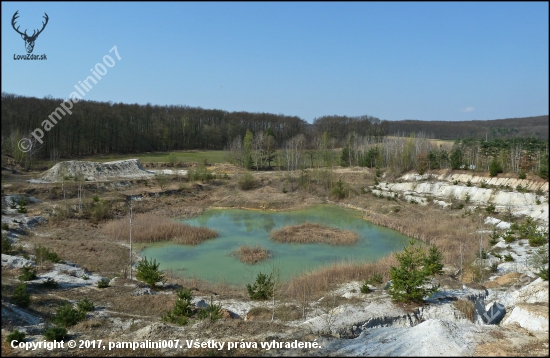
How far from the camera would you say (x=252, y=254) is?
1862 cm

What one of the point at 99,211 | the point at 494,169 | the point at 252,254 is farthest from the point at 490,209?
the point at 99,211

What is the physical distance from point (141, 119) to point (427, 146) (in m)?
48.5

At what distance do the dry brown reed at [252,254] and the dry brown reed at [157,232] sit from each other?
3617 millimetres

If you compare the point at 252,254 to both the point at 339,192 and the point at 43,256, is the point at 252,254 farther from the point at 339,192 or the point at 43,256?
the point at 339,192

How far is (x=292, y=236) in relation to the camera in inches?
883

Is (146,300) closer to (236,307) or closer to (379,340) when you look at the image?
(236,307)

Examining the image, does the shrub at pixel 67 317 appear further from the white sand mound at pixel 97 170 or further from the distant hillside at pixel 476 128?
the distant hillside at pixel 476 128

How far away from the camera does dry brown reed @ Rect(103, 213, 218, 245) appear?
21.4 m

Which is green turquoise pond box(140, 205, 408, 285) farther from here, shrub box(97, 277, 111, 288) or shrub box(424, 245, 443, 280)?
shrub box(424, 245, 443, 280)

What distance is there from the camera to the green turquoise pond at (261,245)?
16859mm

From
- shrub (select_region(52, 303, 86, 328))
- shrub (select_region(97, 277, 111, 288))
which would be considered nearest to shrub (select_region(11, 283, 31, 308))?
shrub (select_region(52, 303, 86, 328))

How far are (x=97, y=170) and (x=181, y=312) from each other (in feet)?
108

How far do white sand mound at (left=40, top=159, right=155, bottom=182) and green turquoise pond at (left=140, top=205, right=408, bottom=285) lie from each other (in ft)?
48.0

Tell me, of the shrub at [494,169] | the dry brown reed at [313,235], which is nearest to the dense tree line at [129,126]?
the dry brown reed at [313,235]
